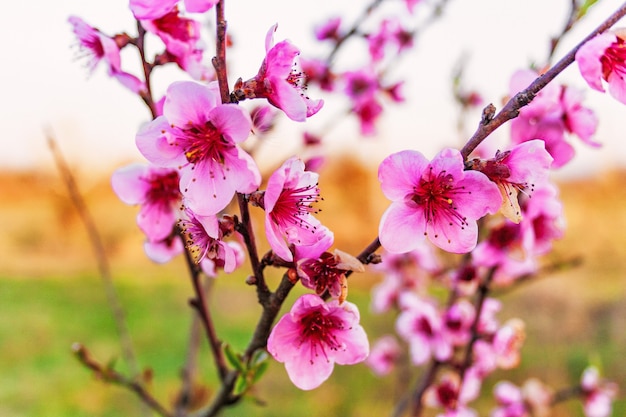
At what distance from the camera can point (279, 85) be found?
37 cm

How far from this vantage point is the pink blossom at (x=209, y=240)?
14.1 inches

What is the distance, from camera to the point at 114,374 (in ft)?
1.93

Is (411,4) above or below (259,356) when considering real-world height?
above

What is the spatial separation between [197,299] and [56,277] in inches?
65.3

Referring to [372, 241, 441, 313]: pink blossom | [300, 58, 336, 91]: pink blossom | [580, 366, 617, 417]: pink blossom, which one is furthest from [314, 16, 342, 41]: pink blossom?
[580, 366, 617, 417]: pink blossom

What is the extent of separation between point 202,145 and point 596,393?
0.91m

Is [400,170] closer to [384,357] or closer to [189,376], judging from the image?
[189,376]

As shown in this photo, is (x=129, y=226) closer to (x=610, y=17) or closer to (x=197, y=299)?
(x=197, y=299)

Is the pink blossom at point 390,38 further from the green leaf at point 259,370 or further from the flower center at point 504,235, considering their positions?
the green leaf at point 259,370

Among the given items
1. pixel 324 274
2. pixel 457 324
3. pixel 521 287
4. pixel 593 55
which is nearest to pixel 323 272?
pixel 324 274

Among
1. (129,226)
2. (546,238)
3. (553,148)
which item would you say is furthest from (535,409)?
(129,226)

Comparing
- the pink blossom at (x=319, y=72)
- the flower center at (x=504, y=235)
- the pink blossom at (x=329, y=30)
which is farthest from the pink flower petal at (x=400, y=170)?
the pink blossom at (x=329, y=30)

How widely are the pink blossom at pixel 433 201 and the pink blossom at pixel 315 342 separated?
0.24ft

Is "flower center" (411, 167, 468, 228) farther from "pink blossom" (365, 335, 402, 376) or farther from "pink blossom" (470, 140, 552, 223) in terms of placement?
"pink blossom" (365, 335, 402, 376)
